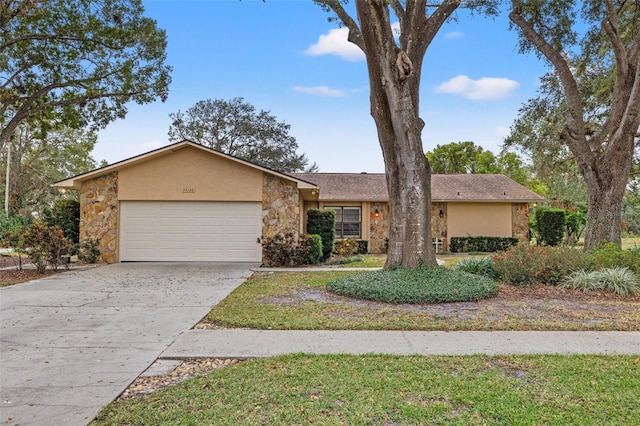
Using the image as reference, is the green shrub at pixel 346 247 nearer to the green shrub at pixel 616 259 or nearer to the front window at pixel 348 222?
the front window at pixel 348 222

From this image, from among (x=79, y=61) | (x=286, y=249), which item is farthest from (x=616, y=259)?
(x=79, y=61)

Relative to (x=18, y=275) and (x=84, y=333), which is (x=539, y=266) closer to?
(x=84, y=333)

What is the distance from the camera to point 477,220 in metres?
19.4

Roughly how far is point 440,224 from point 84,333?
1680 cm

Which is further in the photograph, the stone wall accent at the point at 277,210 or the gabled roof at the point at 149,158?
the stone wall accent at the point at 277,210

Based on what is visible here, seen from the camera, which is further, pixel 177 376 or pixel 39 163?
pixel 39 163

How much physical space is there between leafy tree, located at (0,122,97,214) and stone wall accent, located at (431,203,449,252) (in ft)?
86.3

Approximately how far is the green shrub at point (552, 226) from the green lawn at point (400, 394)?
1667 centimetres

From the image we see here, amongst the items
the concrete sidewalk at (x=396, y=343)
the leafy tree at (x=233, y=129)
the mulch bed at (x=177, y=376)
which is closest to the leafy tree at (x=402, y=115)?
the concrete sidewalk at (x=396, y=343)

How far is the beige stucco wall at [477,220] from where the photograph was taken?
19.4m

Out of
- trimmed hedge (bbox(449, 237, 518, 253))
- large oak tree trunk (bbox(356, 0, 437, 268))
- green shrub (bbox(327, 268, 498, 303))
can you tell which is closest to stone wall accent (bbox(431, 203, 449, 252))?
trimmed hedge (bbox(449, 237, 518, 253))

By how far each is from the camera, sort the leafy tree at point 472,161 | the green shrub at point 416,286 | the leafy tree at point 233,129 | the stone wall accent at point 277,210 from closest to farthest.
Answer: the green shrub at point 416,286 → the stone wall accent at point 277,210 → the leafy tree at point 233,129 → the leafy tree at point 472,161

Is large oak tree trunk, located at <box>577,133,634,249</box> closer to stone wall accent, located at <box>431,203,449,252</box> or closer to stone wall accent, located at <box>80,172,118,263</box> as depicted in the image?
stone wall accent, located at <box>431,203,449,252</box>

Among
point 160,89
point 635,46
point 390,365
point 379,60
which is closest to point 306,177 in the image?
point 160,89
